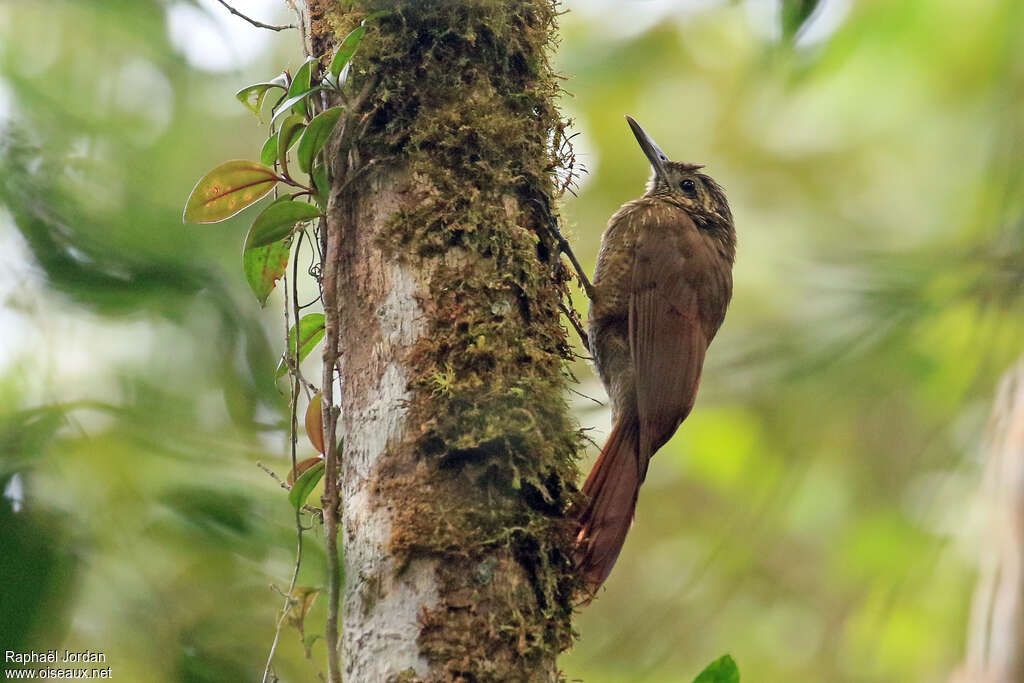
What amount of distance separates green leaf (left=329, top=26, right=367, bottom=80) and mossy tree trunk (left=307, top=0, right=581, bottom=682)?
0.08 m

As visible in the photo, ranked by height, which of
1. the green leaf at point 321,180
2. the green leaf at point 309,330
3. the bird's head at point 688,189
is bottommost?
the green leaf at point 309,330

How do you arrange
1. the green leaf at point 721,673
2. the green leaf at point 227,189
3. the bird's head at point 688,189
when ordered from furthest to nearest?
the bird's head at point 688,189 → the green leaf at point 227,189 → the green leaf at point 721,673

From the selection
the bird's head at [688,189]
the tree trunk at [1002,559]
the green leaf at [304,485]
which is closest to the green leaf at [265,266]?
the green leaf at [304,485]

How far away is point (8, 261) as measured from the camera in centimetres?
240

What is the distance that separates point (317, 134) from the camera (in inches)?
64.9

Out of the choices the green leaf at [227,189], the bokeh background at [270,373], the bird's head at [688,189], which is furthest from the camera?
the bird's head at [688,189]

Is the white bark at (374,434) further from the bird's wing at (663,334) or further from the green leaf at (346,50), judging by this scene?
the bird's wing at (663,334)

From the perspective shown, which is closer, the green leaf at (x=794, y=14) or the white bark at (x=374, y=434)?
the white bark at (x=374, y=434)

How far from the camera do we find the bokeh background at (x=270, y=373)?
2.24 meters

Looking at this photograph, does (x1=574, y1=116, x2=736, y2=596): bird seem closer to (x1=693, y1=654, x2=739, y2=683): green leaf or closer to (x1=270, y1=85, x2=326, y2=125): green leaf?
(x1=693, y1=654, x2=739, y2=683): green leaf

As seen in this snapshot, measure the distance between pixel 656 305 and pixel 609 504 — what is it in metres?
0.90

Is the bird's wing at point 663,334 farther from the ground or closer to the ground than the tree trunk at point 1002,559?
farther from the ground

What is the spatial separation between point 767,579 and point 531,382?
2.90m

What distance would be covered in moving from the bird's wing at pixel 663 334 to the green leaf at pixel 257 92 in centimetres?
120
